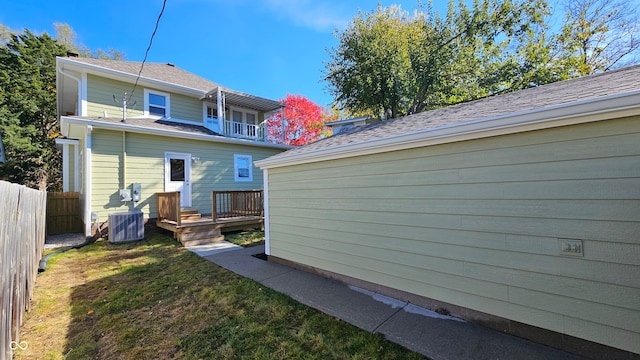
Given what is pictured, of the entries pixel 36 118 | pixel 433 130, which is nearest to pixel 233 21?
pixel 433 130

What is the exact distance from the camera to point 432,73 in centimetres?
1454

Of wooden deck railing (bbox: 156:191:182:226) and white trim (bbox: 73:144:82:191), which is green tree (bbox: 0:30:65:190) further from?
wooden deck railing (bbox: 156:191:182:226)

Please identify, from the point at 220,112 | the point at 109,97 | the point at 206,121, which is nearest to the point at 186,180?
the point at 220,112

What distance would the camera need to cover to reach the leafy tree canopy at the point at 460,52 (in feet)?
43.4

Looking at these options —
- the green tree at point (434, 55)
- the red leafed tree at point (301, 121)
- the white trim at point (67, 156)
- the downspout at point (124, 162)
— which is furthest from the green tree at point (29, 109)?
the green tree at point (434, 55)

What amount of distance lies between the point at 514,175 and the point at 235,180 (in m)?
10.1

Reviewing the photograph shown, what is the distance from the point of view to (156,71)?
11898 millimetres

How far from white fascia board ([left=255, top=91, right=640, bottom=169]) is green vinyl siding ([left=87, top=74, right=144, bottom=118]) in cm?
985

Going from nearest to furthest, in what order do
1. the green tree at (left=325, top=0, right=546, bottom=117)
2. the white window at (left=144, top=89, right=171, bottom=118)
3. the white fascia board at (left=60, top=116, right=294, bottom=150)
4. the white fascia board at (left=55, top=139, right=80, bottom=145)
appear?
the white fascia board at (left=60, top=116, right=294, bottom=150) < the white fascia board at (left=55, top=139, right=80, bottom=145) < the white window at (left=144, top=89, right=171, bottom=118) < the green tree at (left=325, top=0, right=546, bottom=117)

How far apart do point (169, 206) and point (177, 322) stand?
5797 mm

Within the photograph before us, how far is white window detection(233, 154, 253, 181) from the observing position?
1117 centimetres

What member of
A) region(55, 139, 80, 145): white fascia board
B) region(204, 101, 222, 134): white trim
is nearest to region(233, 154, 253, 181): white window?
region(204, 101, 222, 134): white trim

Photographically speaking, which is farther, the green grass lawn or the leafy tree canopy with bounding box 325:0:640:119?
the leafy tree canopy with bounding box 325:0:640:119

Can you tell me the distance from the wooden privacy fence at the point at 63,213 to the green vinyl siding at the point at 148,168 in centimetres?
267
